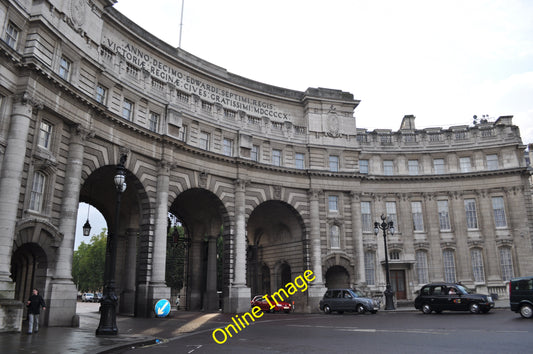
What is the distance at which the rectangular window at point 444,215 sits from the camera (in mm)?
42875

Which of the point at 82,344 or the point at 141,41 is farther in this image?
the point at 141,41

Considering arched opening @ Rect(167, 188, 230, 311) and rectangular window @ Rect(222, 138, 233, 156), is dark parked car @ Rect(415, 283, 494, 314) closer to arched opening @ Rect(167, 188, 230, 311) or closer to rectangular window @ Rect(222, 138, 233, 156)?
arched opening @ Rect(167, 188, 230, 311)

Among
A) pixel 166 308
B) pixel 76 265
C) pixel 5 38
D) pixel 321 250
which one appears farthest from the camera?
pixel 76 265

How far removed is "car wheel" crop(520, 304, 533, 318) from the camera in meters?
20.8

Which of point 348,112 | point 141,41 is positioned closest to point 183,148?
point 141,41

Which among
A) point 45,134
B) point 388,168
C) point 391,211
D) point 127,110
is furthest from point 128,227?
point 388,168

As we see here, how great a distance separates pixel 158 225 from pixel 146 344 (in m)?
15.9

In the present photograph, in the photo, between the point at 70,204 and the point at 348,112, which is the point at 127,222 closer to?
the point at 70,204

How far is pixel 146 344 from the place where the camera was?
14.7 metres

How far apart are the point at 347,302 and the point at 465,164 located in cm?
2235

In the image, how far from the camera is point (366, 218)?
1673 inches

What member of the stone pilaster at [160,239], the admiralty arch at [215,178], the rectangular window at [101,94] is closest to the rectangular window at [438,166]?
the admiralty arch at [215,178]

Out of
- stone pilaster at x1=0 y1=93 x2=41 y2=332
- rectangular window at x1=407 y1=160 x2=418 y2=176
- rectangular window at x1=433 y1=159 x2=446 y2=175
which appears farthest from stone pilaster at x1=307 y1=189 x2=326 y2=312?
stone pilaster at x1=0 y1=93 x2=41 y2=332

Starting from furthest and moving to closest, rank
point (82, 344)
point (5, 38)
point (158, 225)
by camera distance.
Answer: point (158, 225) < point (5, 38) < point (82, 344)
